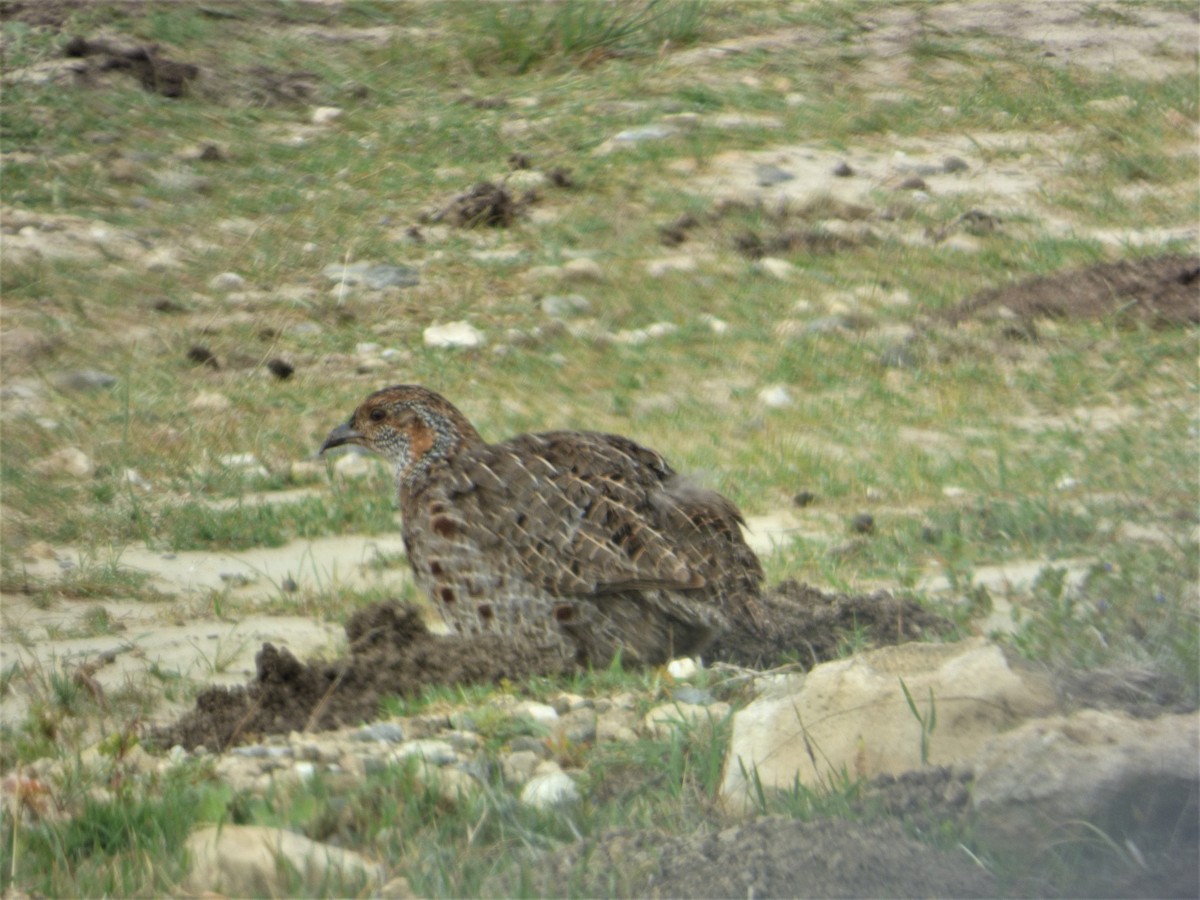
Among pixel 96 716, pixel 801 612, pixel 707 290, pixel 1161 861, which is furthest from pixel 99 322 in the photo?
pixel 1161 861

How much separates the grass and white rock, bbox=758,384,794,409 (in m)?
0.11

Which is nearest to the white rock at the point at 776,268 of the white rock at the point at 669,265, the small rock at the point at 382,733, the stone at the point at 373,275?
the white rock at the point at 669,265

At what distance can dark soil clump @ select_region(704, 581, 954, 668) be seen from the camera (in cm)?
499

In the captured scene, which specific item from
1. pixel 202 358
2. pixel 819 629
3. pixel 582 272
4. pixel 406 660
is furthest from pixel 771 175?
pixel 406 660

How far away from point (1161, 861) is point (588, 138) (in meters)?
8.57

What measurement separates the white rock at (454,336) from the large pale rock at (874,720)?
503cm

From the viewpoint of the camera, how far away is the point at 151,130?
1072cm

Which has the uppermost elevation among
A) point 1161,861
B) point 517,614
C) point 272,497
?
point 1161,861

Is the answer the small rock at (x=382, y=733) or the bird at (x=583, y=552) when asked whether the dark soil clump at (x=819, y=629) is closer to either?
the bird at (x=583, y=552)

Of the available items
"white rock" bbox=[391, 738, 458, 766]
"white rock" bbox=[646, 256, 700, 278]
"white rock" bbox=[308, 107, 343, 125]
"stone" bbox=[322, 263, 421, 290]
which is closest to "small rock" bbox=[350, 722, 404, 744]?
"white rock" bbox=[391, 738, 458, 766]

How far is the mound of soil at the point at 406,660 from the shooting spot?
4648 millimetres

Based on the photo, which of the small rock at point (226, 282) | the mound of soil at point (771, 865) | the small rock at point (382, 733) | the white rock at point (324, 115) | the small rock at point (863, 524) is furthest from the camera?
the white rock at point (324, 115)

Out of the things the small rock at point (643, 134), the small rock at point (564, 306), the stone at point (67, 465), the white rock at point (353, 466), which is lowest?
the white rock at point (353, 466)

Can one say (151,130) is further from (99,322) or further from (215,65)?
(99,322)
